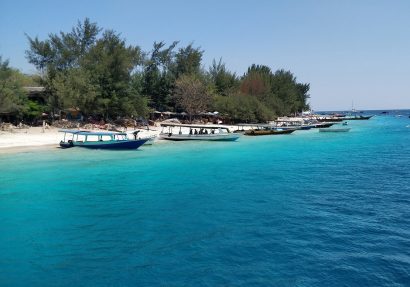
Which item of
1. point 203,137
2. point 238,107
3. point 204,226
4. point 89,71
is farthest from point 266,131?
point 204,226

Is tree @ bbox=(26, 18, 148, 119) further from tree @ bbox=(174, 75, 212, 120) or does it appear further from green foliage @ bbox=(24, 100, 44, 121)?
tree @ bbox=(174, 75, 212, 120)

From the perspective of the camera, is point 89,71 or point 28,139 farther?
point 89,71

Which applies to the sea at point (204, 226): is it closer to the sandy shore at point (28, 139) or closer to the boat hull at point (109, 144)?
the boat hull at point (109, 144)

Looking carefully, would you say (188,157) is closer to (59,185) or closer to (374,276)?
(59,185)

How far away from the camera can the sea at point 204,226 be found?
28.8 ft

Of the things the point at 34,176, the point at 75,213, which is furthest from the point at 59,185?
the point at 75,213

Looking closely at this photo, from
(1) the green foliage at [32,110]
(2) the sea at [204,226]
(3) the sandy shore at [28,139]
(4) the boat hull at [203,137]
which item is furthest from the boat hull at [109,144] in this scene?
(1) the green foliage at [32,110]

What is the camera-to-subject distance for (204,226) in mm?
12211

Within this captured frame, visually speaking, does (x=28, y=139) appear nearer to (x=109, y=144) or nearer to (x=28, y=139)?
(x=28, y=139)

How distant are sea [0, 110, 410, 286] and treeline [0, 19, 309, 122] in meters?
23.3

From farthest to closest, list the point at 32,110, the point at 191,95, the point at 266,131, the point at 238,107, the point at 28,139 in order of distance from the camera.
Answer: the point at 238,107 → the point at 191,95 → the point at 266,131 → the point at 32,110 → the point at 28,139

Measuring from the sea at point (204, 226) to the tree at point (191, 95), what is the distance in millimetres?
37779

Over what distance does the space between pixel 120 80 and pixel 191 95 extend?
1480 centimetres

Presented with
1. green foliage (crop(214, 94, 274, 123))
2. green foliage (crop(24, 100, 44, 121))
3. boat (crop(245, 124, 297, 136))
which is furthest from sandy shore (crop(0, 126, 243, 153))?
green foliage (crop(214, 94, 274, 123))
